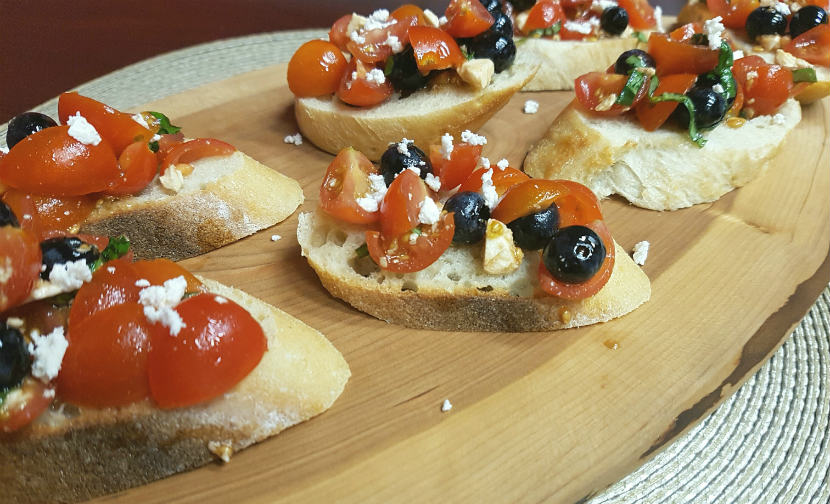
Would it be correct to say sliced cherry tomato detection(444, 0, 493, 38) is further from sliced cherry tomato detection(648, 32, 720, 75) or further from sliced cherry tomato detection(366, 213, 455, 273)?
sliced cherry tomato detection(366, 213, 455, 273)

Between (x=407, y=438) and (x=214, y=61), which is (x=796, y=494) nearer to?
(x=407, y=438)

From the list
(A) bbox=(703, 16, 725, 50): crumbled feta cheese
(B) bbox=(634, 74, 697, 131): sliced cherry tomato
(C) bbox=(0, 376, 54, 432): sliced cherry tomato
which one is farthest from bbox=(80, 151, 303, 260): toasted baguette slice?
(A) bbox=(703, 16, 725, 50): crumbled feta cheese

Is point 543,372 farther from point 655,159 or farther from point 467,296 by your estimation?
point 655,159

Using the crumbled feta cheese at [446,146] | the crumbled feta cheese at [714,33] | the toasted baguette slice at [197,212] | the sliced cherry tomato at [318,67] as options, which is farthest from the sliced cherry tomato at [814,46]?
the toasted baguette slice at [197,212]

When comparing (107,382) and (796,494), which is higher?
(107,382)

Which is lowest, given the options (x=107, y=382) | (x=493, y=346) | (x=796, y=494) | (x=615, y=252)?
(x=796, y=494)

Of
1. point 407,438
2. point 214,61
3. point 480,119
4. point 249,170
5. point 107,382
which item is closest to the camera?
point 107,382

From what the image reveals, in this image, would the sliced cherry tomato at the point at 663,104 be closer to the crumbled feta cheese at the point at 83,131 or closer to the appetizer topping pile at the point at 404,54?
the appetizer topping pile at the point at 404,54

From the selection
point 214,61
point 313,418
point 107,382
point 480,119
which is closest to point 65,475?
point 107,382
